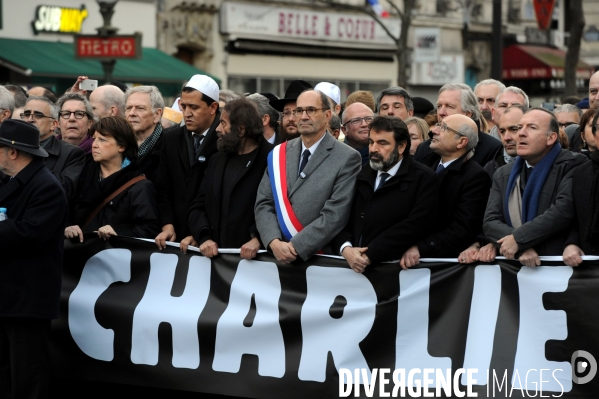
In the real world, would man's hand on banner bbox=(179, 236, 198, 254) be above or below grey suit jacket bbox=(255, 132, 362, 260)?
below

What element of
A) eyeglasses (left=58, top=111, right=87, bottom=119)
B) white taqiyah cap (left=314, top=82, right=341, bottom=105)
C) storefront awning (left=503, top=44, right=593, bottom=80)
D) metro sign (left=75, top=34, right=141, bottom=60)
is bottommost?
eyeglasses (left=58, top=111, right=87, bottom=119)

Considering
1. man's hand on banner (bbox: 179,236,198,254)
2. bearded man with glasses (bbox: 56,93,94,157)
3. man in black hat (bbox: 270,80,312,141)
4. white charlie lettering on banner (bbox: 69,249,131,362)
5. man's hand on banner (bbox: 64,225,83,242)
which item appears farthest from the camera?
man in black hat (bbox: 270,80,312,141)

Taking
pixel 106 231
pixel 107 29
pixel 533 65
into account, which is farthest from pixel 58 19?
pixel 533 65

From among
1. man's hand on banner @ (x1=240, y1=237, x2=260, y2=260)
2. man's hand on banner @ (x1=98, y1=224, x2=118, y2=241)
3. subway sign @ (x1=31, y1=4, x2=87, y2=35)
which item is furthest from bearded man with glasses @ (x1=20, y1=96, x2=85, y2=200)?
subway sign @ (x1=31, y1=4, x2=87, y2=35)

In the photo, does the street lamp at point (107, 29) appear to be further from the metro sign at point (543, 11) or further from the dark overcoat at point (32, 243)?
the metro sign at point (543, 11)

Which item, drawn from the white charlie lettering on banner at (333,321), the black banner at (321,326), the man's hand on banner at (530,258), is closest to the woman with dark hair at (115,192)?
the black banner at (321,326)

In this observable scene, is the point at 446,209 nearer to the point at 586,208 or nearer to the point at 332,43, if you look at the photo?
the point at 586,208

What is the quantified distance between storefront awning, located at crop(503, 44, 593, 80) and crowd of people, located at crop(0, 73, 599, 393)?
28.9 metres

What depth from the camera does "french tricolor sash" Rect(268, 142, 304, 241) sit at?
7297 millimetres

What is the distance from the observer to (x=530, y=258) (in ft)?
21.5

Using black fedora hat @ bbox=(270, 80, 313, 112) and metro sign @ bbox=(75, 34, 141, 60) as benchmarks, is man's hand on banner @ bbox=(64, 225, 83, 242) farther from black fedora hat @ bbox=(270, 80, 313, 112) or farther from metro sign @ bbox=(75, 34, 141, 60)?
metro sign @ bbox=(75, 34, 141, 60)

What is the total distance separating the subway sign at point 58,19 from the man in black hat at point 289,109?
15.3 metres

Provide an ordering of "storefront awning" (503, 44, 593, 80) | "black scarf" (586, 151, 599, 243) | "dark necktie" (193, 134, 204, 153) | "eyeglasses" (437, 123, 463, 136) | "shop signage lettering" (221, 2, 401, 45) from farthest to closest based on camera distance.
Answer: "storefront awning" (503, 44, 593, 80)
"shop signage lettering" (221, 2, 401, 45)
"dark necktie" (193, 134, 204, 153)
"eyeglasses" (437, 123, 463, 136)
"black scarf" (586, 151, 599, 243)

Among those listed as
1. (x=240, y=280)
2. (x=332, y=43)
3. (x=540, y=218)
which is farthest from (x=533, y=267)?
(x=332, y=43)
